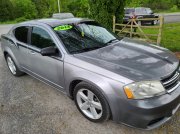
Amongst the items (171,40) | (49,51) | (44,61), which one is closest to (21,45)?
(44,61)

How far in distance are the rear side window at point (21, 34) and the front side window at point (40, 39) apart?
29 centimetres

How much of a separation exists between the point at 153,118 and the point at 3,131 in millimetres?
2283

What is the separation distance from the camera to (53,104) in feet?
12.3

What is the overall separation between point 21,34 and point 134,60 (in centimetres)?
280

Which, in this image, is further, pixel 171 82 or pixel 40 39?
pixel 40 39

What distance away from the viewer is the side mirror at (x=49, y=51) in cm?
327

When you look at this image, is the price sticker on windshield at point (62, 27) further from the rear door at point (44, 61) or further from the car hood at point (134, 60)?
the car hood at point (134, 60)

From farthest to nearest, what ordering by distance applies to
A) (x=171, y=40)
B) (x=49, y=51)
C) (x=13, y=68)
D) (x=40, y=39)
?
(x=171, y=40), (x=13, y=68), (x=40, y=39), (x=49, y=51)

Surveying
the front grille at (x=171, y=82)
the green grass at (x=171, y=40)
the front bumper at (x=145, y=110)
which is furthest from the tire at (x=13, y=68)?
the green grass at (x=171, y=40)

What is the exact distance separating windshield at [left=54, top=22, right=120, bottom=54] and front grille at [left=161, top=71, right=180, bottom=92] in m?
1.33

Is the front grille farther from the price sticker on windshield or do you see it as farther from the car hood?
the price sticker on windshield

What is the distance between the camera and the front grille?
8.80ft

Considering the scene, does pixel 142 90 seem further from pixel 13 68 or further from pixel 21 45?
pixel 13 68

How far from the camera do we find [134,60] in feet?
9.86
